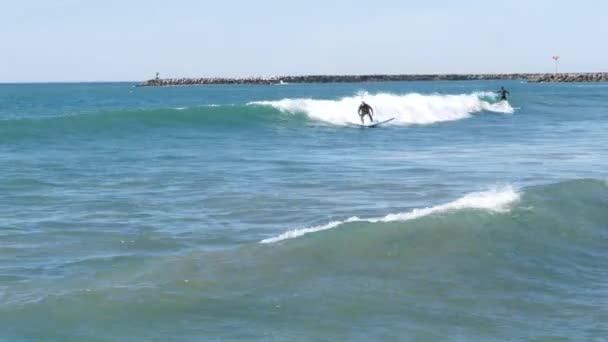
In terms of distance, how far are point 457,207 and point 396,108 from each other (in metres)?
30.2

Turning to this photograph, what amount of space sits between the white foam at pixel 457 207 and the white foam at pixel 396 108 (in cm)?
2309

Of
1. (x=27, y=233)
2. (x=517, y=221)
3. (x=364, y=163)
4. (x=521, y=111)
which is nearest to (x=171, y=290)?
(x=27, y=233)

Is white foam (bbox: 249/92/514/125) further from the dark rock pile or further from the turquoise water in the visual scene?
the dark rock pile

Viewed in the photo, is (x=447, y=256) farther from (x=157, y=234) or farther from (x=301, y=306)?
(x=157, y=234)

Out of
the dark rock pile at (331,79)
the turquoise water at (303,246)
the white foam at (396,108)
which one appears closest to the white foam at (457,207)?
the turquoise water at (303,246)

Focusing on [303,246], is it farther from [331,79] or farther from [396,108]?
[331,79]

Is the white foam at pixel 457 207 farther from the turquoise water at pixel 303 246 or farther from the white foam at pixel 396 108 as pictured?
the white foam at pixel 396 108

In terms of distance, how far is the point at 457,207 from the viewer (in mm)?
12578

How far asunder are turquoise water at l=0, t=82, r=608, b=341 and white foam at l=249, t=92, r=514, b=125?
53.7 ft

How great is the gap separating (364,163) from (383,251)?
1026 cm

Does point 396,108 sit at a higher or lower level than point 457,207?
lower

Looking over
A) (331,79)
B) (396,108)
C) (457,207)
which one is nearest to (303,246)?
(457,207)

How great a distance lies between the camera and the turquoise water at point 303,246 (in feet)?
26.4

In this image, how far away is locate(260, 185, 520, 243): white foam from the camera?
1135 cm
